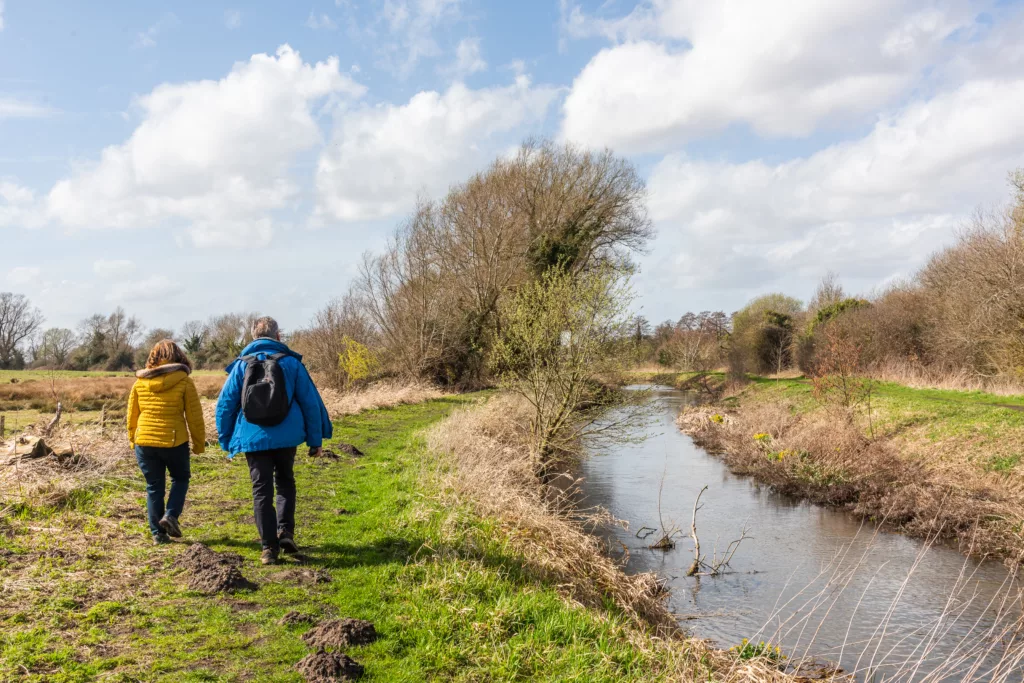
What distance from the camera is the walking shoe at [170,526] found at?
6602 millimetres

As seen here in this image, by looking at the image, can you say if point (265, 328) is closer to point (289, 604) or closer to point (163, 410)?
point (163, 410)

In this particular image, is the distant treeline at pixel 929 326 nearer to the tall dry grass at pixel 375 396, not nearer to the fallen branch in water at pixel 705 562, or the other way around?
the fallen branch in water at pixel 705 562

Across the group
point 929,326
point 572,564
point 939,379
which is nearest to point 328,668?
point 572,564

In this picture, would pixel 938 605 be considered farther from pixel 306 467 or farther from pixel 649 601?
pixel 306 467

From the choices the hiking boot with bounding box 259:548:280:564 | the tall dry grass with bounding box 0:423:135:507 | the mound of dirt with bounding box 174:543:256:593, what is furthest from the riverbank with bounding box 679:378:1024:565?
the tall dry grass with bounding box 0:423:135:507

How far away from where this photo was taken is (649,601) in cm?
742

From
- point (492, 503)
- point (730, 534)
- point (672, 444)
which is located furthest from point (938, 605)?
point (672, 444)

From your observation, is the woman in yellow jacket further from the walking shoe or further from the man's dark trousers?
the man's dark trousers

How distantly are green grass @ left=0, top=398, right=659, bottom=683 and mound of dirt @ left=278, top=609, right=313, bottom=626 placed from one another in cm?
6

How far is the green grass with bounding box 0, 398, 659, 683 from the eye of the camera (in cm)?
435

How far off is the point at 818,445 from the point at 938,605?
906 centimetres

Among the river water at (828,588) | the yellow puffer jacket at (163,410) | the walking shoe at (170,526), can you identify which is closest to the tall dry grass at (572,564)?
the river water at (828,588)

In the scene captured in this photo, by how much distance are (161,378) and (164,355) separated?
260 millimetres

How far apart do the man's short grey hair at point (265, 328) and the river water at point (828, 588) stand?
5021 millimetres
